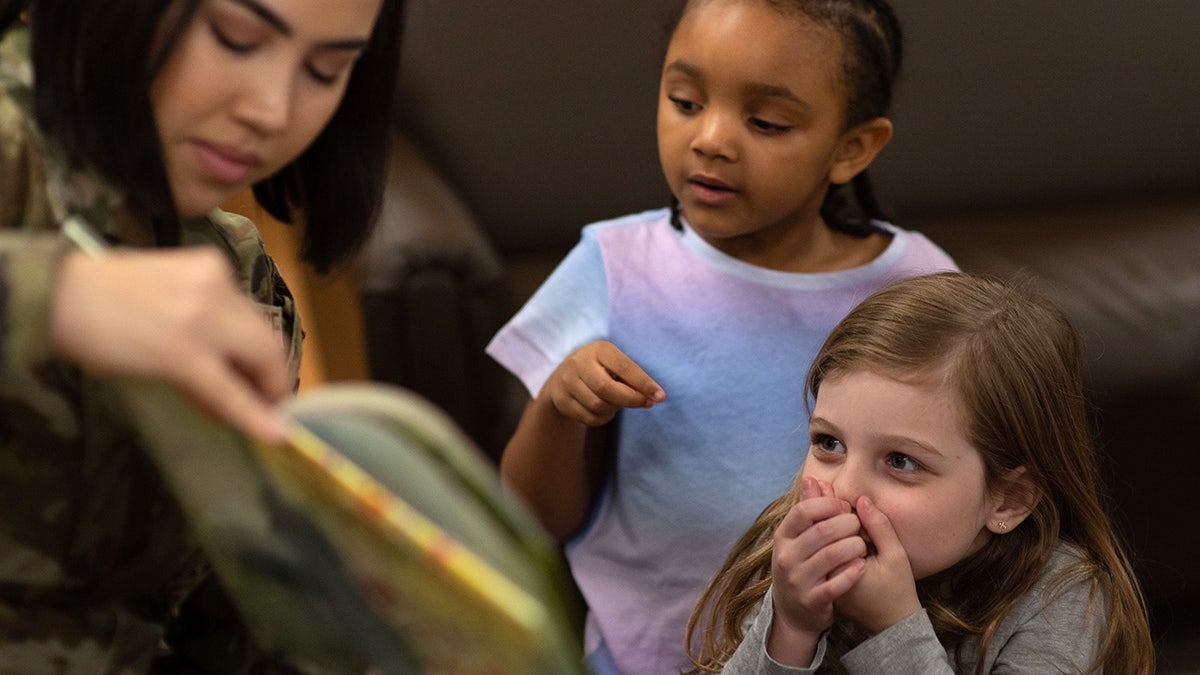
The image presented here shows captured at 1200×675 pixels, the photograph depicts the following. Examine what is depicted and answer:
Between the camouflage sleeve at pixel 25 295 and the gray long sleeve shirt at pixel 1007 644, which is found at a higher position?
the camouflage sleeve at pixel 25 295

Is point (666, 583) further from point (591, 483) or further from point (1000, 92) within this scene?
point (1000, 92)

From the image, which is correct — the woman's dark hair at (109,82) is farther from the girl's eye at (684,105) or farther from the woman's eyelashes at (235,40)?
the girl's eye at (684,105)

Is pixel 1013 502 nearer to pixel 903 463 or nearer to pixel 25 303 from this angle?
pixel 903 463

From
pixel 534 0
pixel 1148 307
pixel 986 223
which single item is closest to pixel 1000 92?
pixel 986 223

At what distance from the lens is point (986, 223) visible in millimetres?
1744

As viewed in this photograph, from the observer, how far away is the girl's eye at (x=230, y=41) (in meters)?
0.65

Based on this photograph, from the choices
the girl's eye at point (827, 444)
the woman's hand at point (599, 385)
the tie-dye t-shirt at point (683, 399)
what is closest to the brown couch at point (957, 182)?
the tie-dye t-shirt at point (683, 399)

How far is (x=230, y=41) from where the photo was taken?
25.7 inches

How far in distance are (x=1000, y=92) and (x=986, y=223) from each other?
170 mm

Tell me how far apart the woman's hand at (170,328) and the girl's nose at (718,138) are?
65 cm

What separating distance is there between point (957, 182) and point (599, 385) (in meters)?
0.83

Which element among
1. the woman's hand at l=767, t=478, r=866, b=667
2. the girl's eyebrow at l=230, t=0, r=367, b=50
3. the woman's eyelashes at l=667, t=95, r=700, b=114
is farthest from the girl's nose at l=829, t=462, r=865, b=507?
the girl's eyebrow at l=230, t=0, r=367, b=50

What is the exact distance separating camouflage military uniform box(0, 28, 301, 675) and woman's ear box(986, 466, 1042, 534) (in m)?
0.58

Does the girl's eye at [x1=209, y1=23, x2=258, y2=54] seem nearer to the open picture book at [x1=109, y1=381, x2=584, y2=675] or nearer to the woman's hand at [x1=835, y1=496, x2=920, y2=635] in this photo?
the open picture book at [x1=109, y1=381, x2=584, y2=675]
